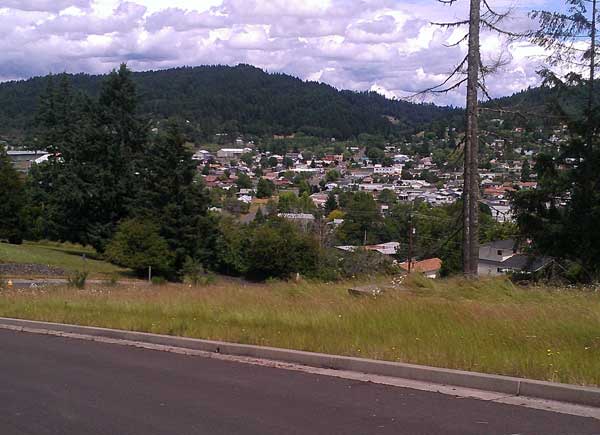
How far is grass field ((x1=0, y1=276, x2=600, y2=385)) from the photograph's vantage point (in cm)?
923

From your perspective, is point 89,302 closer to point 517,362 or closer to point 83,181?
point 517,362

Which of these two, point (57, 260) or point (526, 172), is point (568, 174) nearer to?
point (526, 172)

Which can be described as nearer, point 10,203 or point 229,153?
point 10,203

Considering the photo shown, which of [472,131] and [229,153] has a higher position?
[472,131]

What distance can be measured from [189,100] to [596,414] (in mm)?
194836

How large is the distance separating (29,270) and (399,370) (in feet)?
126

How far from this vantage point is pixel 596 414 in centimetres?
730

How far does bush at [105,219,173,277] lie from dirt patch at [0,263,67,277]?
4537 millimetres

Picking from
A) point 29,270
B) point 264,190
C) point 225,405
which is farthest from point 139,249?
point 264,190

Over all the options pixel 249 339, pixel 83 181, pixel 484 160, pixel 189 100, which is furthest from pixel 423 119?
pixel 249 339

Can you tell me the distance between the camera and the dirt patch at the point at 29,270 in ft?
140

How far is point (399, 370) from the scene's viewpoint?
9.18 metres

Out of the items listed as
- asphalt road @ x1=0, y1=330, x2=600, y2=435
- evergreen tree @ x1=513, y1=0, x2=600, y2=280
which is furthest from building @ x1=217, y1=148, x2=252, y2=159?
asphalt road @ x1=0, y1=330, x2=600, y2=435

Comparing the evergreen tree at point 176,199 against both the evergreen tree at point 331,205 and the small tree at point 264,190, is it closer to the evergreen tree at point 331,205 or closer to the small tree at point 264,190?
the evergreen tree at point 331,205
